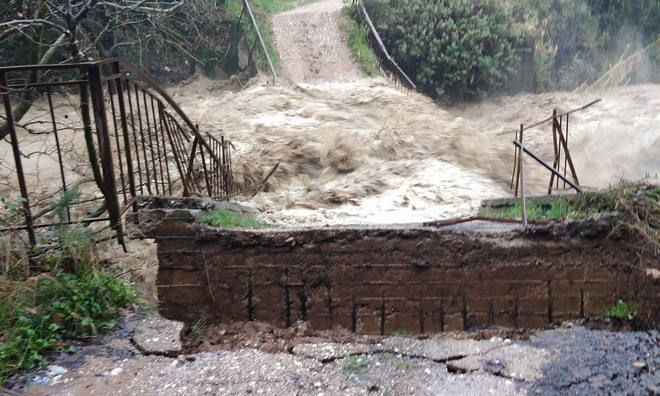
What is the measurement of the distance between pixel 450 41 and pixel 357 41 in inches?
121

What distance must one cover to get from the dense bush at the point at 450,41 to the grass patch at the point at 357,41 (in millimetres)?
619

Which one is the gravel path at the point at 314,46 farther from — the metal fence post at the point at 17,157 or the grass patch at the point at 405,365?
the grass patch at the point at 405,365

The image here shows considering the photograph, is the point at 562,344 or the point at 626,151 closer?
the point at 562,344

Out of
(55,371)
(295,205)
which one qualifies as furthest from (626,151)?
(55,371)

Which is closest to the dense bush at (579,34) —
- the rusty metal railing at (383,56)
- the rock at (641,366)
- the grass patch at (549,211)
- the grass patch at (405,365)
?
the rusty metal railing at (383,56)

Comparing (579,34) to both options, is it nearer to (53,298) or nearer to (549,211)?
(549,211)

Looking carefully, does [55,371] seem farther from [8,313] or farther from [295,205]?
[295,205]

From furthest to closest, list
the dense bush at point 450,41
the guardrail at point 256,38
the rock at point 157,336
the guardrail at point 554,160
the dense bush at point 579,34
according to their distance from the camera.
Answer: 1. the dense bush at point 579,34
2. the dense bush at point 450,41
3. the guardrail at point 256,38
4. the guardrail at point 554,160
5. the rock at point 157,336

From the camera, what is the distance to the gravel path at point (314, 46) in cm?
1658

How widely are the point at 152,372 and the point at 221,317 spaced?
123cm

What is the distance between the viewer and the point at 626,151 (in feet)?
42.4

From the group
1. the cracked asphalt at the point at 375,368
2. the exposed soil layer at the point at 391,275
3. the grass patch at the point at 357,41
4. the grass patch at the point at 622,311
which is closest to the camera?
the cracked asphalt at the point at 375,368

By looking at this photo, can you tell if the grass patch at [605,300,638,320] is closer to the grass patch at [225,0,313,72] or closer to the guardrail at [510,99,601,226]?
the guardrail at [510,99,601,226]

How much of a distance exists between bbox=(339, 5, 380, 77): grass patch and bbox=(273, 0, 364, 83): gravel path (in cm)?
18
